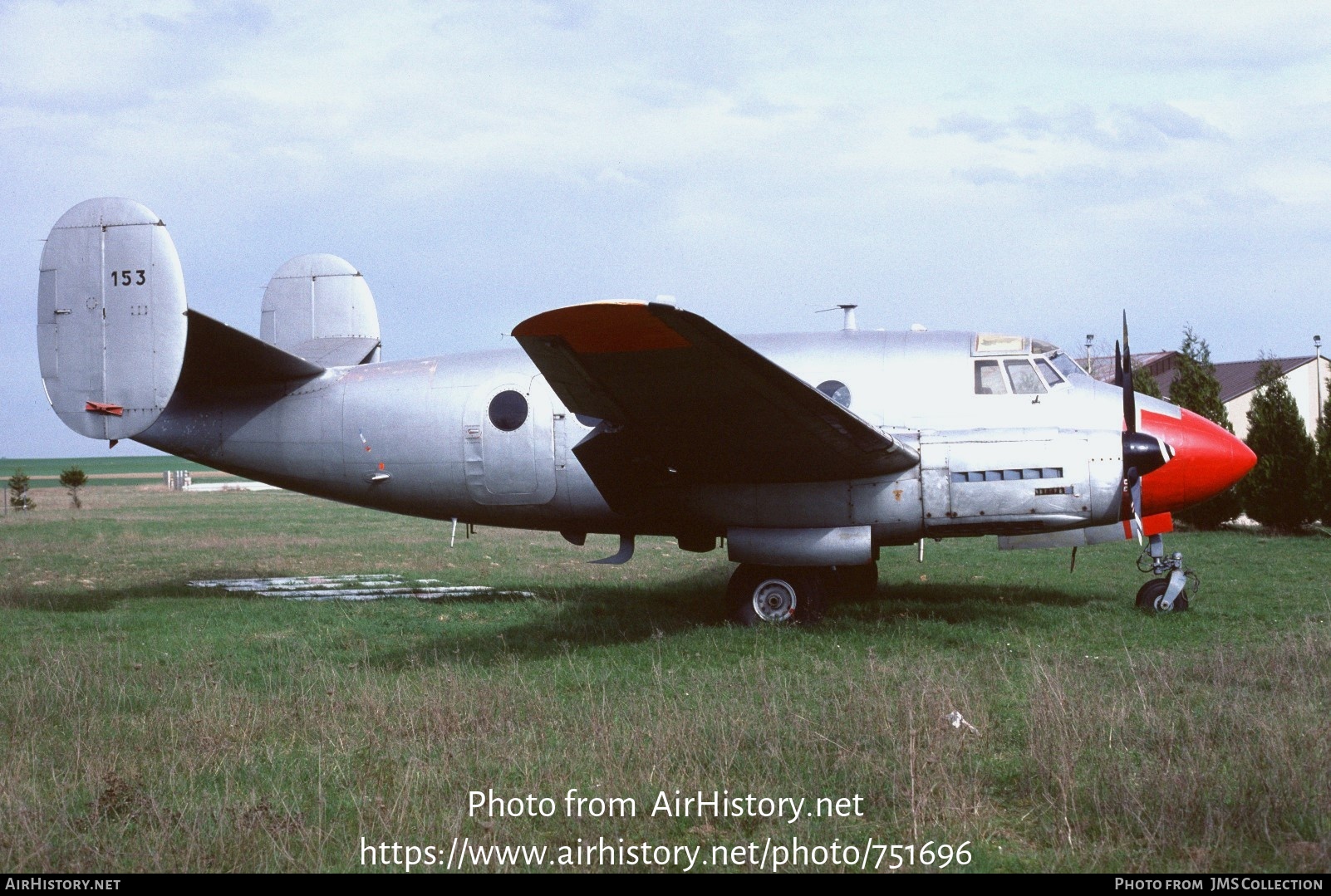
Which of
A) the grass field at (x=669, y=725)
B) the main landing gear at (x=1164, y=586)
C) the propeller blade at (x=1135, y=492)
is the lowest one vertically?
the grass field at (x=669, y=725)

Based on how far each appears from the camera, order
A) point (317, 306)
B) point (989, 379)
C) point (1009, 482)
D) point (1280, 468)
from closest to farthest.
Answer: point (1009, 482), point (989, 379), point (317, 306), point (1280, 468)

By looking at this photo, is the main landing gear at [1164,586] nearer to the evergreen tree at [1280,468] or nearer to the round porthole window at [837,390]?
the round porthole window at [837,390]

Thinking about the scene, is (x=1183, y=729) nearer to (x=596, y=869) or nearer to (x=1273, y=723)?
(x=1273, y=723)

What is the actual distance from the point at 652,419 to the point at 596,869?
652 centimetres

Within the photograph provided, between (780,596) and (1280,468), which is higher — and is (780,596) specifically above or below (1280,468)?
below

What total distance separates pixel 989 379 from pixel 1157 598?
3.25 meters

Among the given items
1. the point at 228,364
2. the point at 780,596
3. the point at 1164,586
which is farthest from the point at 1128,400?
the point at 228,364

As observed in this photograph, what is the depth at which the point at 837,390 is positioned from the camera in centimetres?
1293

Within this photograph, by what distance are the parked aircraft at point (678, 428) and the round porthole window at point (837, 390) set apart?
1.3 inches

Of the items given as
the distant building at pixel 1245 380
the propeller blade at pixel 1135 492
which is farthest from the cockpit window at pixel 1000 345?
the distant building at pixel 1245 380

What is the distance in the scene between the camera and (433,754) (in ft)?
22.9

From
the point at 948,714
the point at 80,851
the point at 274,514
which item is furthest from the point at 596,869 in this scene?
the point at 274,514

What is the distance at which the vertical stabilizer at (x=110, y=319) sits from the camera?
13516 mm

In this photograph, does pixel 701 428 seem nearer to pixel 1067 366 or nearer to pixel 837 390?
pixel 837 390
